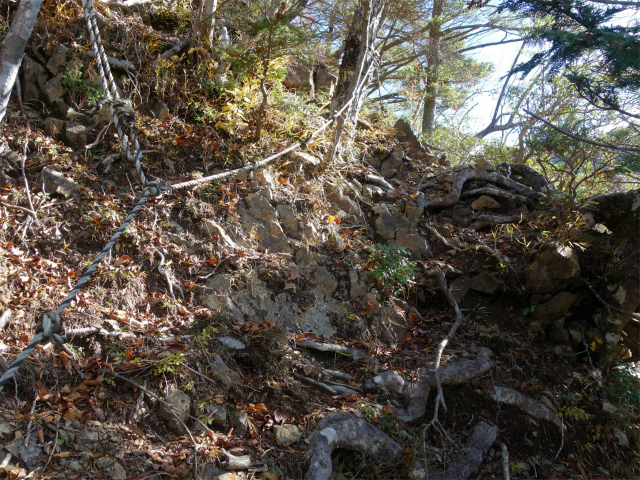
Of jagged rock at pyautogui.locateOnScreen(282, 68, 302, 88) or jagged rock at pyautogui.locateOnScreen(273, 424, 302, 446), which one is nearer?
jagged rock at pyautogui.locateOnScreen(273, 424, 302, 446)

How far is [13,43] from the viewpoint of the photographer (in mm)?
3598

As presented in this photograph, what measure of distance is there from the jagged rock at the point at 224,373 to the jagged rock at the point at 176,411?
294mm

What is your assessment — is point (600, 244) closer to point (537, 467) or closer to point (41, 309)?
point (537, 467)

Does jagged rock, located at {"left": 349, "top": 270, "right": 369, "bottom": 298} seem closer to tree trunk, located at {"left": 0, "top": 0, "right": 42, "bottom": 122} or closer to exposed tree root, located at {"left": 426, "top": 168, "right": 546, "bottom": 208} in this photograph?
exposed tree root, located at {"left": 426, "top": 168, "right": 546, "bottom": 208}

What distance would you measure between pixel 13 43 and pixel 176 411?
140 inches

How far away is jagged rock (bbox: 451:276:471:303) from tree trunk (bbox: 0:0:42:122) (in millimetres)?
5072

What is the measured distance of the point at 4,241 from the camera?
10.5 feet

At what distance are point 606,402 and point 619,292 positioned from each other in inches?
48.7

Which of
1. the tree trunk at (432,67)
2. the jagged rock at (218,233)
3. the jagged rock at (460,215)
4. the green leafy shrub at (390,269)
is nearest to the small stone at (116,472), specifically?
the jagged rock at (218,233)

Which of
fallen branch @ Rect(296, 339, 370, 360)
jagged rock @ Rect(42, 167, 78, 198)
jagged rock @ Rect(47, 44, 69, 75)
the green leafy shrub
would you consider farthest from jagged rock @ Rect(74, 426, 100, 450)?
jagged rock @ Rect(47, 44, 69, 75)

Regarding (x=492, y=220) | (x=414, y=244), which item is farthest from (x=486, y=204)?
(x=414, y=244)

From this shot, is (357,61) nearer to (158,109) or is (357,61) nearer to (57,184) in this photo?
(158,109)

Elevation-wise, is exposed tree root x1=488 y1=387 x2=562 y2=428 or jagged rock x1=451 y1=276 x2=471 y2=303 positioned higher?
jagged rock x1=451 y1=276 x2=471 y2=303

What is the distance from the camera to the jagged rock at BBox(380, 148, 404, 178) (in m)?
6.67
